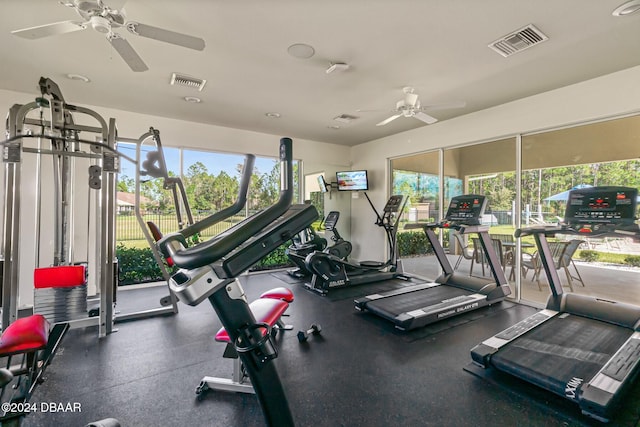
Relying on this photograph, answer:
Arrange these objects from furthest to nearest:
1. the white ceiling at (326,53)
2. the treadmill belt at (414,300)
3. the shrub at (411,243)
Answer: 1. the shrub at (411,243)
2. the treadmill belt at (414,300)
3. the white ceiling at (326,53)

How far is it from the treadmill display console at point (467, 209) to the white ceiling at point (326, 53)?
1.40m

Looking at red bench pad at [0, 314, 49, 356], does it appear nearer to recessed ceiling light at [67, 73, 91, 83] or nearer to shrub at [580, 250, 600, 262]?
recessed ceiling light at [67, 73, 91, 83]

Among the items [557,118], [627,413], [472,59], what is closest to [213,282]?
[627,413]

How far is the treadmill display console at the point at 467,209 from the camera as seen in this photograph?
3.85m

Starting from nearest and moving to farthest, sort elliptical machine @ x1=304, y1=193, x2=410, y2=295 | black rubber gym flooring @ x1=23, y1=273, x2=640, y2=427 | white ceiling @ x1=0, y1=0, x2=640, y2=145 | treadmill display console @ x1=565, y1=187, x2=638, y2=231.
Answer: black rubber gym flooring @ x1=23, y1=273, x2=640, y2=427
white ceiling @ x1=0, y1=0, x2=640, y2=145
treadmill display console @ x1=565, y1=187, x2=638, y2=231
elliptical machine @ x1=304, y1=193, x2=410, y2=295

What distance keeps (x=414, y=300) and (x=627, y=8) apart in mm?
3273

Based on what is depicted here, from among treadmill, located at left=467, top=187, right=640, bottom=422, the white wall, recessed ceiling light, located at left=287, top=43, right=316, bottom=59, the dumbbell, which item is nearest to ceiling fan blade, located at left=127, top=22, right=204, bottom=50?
recessed ceiling light, located at left=287, top=43, right=316, bottom=59

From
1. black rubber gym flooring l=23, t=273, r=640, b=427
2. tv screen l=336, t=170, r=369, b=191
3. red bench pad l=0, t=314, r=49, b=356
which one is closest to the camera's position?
red bench pad l=0, t=314, r=49, b=356

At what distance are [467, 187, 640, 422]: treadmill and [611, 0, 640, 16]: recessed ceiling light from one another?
1.43 metres

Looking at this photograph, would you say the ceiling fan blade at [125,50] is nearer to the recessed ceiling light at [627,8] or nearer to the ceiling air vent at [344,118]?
the ceiling air vent at [344,118]

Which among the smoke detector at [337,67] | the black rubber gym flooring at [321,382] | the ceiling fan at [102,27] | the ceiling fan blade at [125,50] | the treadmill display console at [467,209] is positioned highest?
the smoke detector at [337,67]

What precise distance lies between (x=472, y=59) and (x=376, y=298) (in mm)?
2926

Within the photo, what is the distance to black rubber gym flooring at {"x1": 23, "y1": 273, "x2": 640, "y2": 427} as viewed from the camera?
6.22ft

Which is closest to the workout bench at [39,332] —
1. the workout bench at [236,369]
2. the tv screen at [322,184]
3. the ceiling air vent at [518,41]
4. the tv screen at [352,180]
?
the workout bench at [236,369]
